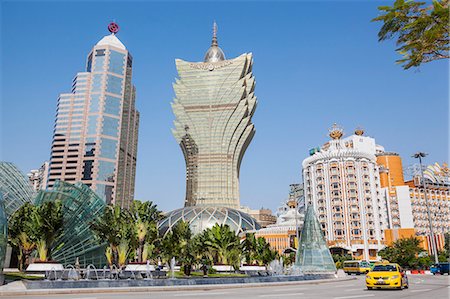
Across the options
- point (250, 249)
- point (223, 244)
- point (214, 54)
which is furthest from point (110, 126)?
point (223, 244)

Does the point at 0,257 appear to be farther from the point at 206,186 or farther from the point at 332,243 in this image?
the point at 206,186

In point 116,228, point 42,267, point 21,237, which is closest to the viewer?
point 42,267

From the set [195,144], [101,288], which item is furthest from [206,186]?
[101,288]

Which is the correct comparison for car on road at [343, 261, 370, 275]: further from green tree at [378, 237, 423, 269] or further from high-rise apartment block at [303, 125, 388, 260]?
high-rise apartment block at [303, 125, 388, 260]

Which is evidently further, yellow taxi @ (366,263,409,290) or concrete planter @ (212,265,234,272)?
concrete planter @ (212,265,234,272)

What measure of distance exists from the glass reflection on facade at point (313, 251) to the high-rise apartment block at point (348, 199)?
5579 cm

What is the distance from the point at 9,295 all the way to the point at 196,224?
4058 inches

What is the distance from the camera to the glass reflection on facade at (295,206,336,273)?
52.1m

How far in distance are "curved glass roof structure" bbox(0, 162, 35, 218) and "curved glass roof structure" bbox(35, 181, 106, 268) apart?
316 inches

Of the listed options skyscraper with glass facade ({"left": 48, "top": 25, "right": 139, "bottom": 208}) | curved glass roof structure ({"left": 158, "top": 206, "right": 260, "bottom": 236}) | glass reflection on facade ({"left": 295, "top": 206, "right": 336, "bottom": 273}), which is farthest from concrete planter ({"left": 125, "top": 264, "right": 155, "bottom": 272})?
skyscraper with glass facade ({"left": 48, "top": 25, "right": 139, "bottom": 208})

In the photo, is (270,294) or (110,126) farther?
(110,126)

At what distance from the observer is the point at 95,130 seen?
18438 cm

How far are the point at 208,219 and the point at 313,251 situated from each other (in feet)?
232

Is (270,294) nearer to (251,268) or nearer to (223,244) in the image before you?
Answer: (223,244)
